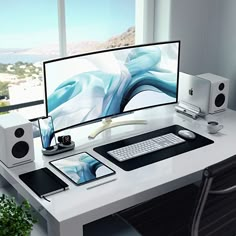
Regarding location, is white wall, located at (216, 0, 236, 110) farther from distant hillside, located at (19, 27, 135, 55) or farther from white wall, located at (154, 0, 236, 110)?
distant hillside, located at (19, 27, 135, 55)

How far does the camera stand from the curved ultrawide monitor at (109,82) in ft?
7.02

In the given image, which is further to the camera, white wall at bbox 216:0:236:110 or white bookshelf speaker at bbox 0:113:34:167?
white wall at bbox 216:0:236:110

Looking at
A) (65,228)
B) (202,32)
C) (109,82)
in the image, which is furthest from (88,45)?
(65,228)

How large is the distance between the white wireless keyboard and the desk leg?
0.47 m

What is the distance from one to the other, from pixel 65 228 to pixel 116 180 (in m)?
0.35

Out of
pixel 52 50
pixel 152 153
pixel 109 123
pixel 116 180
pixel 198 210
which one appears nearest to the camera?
pixel 198 210

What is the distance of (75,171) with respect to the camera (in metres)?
2.01

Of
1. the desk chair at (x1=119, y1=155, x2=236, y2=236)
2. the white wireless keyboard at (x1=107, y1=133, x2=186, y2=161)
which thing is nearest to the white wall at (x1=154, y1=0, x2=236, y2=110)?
the white wireless keyboard at (x1=107, y1=133, x2=186, y2=161)

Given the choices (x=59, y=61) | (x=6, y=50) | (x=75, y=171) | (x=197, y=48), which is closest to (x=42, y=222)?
(x=75, y=171)

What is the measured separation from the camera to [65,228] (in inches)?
66.4

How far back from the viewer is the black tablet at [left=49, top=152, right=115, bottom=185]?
196 cm

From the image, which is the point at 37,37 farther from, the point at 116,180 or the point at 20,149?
the point at 116,180

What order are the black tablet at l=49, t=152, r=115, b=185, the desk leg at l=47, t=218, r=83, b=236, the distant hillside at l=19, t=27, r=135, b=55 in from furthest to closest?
the distant hillside at l=19, t=27, r=135, b=55 → the black tablet at l=49, t=152, r=115, b=185 → the desk leg at l=47, t=218, r=83, b=236

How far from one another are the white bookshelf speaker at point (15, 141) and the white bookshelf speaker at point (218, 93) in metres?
1.07
